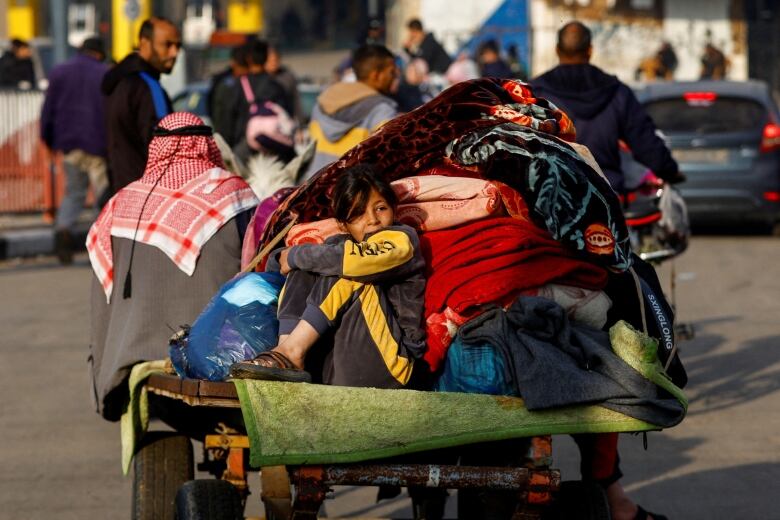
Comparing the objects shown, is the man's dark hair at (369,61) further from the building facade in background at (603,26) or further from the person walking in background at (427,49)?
the building facade in background at (603,26)

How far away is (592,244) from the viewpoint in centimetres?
473

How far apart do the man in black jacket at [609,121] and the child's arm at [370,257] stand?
3518 millimetres

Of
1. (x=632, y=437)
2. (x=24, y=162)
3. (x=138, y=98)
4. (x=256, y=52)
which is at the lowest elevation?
(x=632, y=437)

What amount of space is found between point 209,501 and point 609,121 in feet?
13.4

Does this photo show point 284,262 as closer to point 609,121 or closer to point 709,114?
point 609,121

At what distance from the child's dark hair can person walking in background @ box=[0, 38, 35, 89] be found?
19.5 m

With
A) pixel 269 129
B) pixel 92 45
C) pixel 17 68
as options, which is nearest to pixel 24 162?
pixel 92 45

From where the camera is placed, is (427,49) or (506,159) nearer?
(506,159)

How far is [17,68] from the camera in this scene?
→ 23.7 m

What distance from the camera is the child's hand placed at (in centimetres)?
471

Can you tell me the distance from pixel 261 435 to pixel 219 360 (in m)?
0.48

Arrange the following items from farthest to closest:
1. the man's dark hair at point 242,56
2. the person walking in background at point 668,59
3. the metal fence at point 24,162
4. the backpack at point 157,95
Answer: the person walking in background at point 668,59 → the metal fence at point 24,162 → the man's dark hair at point 242,56 → the backpack at point 157,95

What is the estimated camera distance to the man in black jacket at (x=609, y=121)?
8016 millimetres

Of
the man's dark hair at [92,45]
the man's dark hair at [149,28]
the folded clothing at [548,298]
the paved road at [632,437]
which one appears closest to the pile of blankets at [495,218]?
the folded clothing at [548,298]
